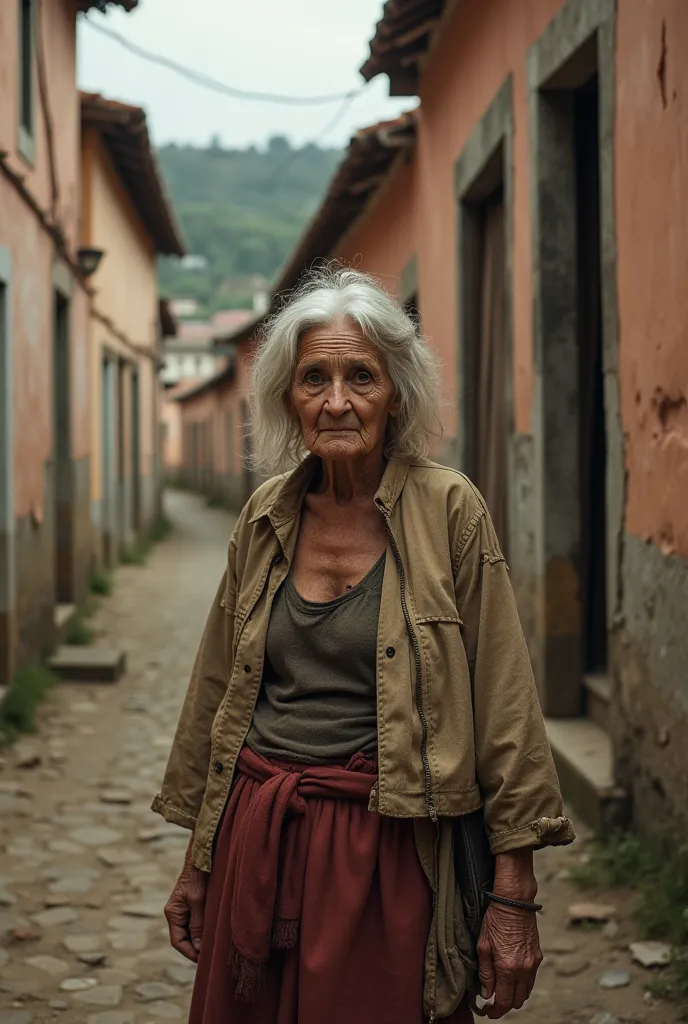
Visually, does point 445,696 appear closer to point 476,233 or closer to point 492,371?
point 492,371

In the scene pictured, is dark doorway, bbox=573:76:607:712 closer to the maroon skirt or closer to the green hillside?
the maroon skirt

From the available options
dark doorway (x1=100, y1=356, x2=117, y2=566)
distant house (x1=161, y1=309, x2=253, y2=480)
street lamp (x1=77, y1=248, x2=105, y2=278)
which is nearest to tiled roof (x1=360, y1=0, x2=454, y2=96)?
street lamp (x1=77, y1=248, x2=105, y2=278)

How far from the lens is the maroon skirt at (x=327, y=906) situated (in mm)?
2139

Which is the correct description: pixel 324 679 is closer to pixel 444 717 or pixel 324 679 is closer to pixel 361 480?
pixel 444 717

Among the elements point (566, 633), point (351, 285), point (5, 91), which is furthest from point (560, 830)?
point (5, 91)

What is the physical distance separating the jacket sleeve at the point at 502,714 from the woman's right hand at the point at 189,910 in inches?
25.0

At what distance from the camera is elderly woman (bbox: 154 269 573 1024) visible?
7.04 feet

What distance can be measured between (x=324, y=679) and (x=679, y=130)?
2.40 metres

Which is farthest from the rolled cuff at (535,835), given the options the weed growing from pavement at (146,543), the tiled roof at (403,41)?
the weed growing from pavement at (146,543)

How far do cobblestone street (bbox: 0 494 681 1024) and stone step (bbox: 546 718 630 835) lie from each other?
194mm

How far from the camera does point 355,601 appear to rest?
7.40 feet

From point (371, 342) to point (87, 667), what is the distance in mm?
6332

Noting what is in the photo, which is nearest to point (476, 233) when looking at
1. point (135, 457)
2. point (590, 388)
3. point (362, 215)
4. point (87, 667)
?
point (590, 388)

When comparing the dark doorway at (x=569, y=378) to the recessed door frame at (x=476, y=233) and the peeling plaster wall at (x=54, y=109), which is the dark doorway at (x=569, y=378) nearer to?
the recessed door frame at (x=476, y=233)
